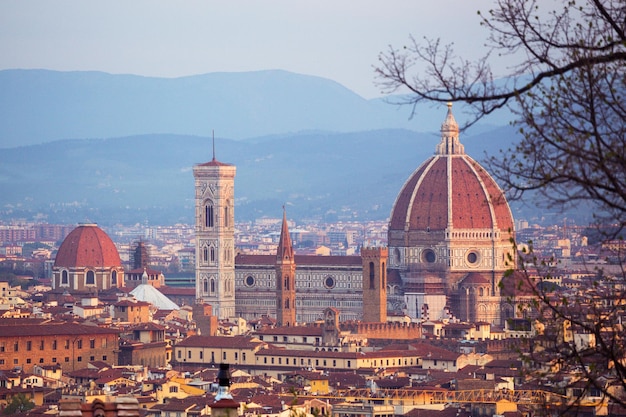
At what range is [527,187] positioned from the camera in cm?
1449

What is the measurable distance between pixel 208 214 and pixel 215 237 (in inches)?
68.6

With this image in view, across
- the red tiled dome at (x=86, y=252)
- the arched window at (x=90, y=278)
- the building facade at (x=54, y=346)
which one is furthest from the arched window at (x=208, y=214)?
the building facade at (x=54, y=346)

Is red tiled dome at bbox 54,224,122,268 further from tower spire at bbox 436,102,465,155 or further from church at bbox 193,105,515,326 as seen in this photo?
tower spire at bbox 436,102,465,155

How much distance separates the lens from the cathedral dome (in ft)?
413

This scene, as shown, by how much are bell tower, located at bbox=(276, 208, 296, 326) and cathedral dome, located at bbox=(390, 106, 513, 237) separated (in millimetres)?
9188

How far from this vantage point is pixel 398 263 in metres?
126

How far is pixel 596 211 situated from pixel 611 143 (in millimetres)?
649

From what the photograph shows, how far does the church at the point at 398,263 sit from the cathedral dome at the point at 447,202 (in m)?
0.06

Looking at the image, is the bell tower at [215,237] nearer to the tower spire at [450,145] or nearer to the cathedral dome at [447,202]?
the cathedral dome at [447,202]

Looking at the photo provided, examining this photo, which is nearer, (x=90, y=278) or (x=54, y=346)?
(x=54, y=346)

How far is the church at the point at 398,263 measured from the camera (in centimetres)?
11994

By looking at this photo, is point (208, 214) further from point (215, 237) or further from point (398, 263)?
point (398, 263)

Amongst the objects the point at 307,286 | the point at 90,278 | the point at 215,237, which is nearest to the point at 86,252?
the point at 90,278

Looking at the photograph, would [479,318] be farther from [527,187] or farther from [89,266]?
[527,187]
